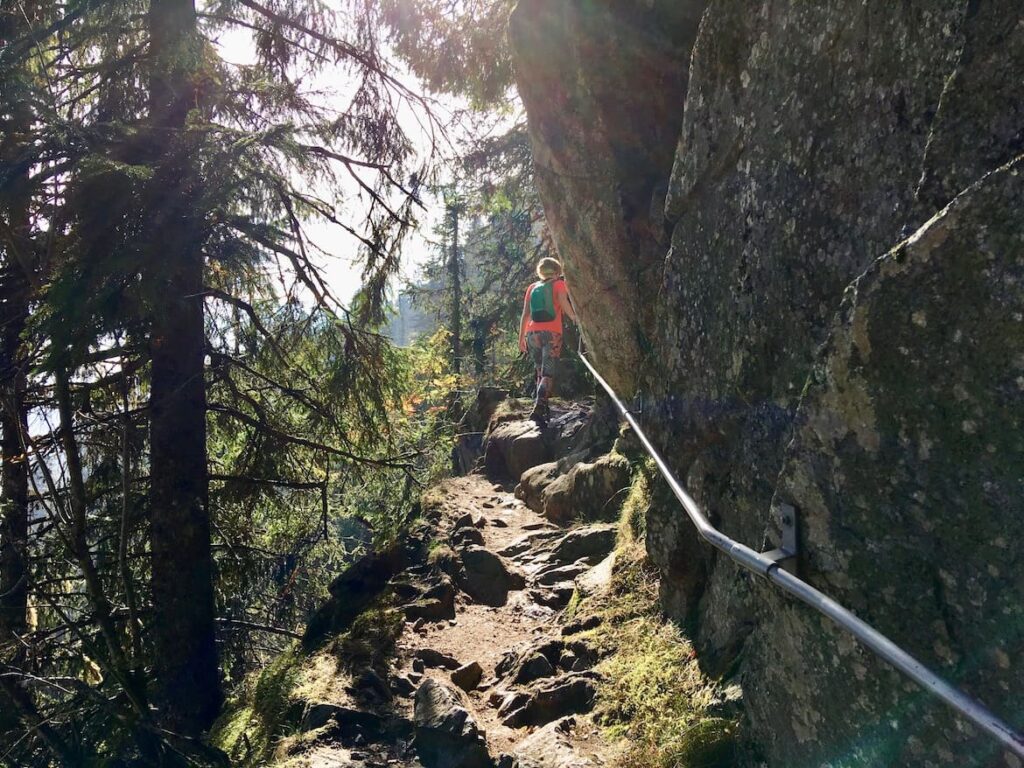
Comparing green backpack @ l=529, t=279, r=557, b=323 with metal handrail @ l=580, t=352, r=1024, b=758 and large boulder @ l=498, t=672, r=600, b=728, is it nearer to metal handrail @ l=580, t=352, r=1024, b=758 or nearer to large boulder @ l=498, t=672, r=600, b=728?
large boulder @ l=498, t=672, r=600, b=728

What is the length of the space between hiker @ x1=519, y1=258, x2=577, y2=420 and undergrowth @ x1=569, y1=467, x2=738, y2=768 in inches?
166

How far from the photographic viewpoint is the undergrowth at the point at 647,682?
3.43 meters

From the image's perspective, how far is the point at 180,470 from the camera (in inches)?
281

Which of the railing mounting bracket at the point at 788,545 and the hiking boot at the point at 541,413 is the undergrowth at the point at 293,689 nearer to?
the railing mounting bracket at the point at 788,545

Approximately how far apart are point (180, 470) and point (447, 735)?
13.1 ft

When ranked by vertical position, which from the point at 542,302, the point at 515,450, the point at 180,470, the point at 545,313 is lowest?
the point at 515,450

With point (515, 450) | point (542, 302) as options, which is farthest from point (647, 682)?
point (515, 450)

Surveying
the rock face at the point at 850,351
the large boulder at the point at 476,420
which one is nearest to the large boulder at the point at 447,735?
the rock face at the point at 850,351

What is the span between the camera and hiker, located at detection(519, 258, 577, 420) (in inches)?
386

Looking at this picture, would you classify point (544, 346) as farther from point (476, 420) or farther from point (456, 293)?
point (456, 293)

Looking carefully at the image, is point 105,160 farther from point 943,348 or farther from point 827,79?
point 943,348

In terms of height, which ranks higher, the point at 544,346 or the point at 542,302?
the point at 542,302

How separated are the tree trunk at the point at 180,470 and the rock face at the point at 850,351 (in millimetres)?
4571

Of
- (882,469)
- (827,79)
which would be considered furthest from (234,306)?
(882,469)
